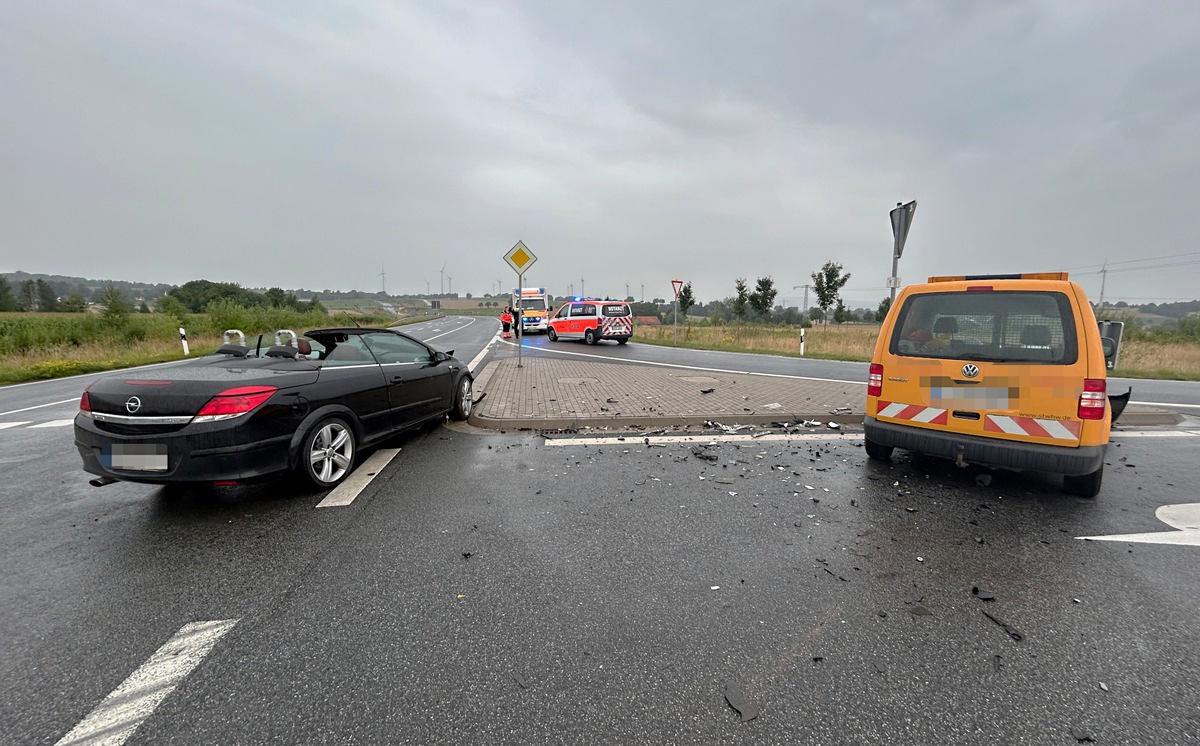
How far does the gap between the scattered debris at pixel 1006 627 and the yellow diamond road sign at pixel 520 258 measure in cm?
971

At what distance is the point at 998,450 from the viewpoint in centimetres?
380

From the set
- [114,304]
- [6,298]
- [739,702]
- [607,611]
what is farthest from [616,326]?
[6,298]

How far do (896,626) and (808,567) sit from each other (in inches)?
22.5

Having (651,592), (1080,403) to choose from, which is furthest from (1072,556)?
(651,592)

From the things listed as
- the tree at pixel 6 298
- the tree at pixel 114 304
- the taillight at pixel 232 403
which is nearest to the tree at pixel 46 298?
the tree at pixel 6 298

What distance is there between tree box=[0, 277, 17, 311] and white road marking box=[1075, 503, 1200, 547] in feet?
298

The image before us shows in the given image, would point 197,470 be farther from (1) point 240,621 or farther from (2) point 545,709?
(2) point 545,709

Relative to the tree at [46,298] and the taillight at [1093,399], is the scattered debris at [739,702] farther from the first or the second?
the tree at [46,298]

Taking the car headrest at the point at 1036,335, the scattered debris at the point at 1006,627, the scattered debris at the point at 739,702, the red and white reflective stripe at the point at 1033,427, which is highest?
the car headrest at the point at 1036,335

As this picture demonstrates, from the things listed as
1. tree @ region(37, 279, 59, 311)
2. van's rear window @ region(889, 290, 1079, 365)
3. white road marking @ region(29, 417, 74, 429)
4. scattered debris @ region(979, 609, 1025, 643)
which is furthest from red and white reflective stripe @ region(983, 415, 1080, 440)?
tree @ region(37, 279, 59, 311)

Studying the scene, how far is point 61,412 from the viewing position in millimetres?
7406

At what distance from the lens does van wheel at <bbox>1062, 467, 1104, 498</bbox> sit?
386 centimetres

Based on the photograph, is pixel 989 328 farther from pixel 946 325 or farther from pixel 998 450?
pixel 998 450

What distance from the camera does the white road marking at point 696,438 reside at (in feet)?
18.6
